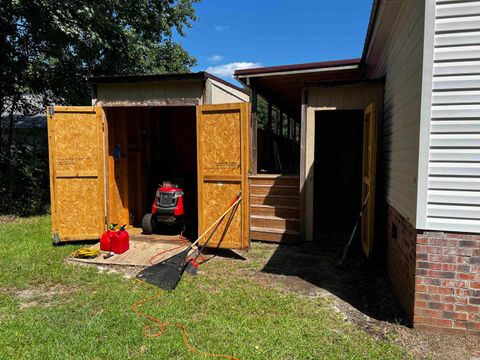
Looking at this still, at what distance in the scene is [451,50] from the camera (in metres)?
2.85

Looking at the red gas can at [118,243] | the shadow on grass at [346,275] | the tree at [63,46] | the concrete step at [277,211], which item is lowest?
the shadow on grass at [346,275]

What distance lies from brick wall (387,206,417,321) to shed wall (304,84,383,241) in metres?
1.73

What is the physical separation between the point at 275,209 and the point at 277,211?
0.18ft

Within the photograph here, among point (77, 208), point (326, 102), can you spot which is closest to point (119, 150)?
point (77, 208)

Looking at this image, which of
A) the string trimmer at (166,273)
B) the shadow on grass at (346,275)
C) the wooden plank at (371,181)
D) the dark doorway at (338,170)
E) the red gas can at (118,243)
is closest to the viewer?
the shadow on grass at (346,275)

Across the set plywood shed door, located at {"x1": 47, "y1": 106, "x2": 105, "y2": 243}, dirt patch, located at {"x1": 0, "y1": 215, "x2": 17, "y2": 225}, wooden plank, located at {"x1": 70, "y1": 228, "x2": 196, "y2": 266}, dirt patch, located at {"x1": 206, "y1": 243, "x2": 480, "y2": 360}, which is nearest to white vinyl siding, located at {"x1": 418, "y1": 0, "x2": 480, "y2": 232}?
dirt patch, located at {"x1": 206, "y1": 243, "x2": 480, "y2": 360}

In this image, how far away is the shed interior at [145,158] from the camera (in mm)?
6551

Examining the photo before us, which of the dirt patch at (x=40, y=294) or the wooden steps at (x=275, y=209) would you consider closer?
the dirt patch at (x=40, y=294)

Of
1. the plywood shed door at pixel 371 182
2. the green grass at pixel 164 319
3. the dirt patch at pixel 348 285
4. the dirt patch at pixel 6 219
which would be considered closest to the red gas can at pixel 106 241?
the green grass at pixel 164 319

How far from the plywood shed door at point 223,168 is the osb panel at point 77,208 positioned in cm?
190

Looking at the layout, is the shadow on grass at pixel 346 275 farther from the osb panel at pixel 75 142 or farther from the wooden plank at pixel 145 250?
the osb panel at pixel 75 142

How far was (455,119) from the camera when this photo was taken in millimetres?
2871

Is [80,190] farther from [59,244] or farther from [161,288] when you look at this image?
[161,288]

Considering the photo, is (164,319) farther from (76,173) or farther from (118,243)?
(76,173)
